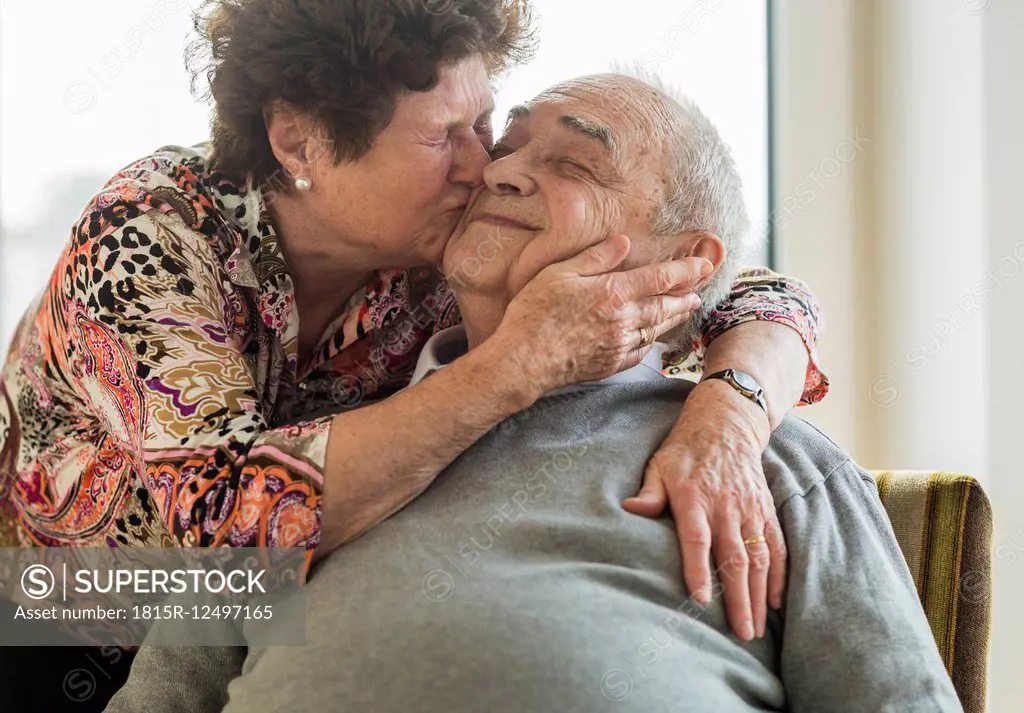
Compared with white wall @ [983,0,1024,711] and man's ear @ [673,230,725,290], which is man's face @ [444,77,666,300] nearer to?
man's ear @ [673,230,725,290]

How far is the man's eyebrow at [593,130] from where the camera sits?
1.34 metres

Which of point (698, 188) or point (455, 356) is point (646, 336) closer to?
point (698, 188)

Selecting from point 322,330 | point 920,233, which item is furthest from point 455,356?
point 920,233

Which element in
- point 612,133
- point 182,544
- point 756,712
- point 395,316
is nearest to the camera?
point 756,712

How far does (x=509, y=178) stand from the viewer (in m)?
1.34

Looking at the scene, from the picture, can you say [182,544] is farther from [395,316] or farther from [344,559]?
[395,316]

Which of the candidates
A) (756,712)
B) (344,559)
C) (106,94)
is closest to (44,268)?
(106,94)

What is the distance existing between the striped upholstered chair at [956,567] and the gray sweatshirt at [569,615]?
0.18 metres

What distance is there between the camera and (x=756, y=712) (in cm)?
105

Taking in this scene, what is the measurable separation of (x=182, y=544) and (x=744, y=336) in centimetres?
82

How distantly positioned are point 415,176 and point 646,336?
38cm

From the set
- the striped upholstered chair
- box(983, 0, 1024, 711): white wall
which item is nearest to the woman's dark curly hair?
the striped upholstered chair

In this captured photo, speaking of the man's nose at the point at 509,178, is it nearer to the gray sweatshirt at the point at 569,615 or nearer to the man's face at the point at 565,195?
the man's face at the point at 565,195

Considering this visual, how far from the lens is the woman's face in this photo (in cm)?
134
